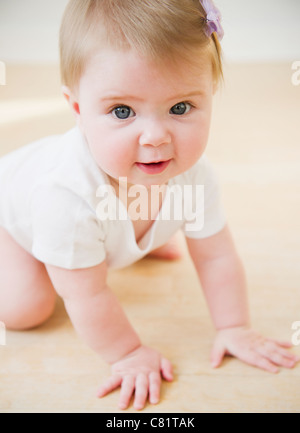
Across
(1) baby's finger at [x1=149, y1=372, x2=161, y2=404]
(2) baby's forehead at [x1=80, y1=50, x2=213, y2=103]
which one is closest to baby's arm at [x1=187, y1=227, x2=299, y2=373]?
(1) baby's finger at [x1=149, y1=372, x2=161, y2=404]

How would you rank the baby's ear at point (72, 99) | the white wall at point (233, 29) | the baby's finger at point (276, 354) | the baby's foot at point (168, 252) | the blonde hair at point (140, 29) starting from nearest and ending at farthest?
the blonde hair at point (140, 29), the baby's ear at point (72, 99), the baby's finger at point (276, 354), the baby's foot at point (168, 252), the white wall at point (233, 29)

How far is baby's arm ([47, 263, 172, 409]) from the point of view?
0.76 m

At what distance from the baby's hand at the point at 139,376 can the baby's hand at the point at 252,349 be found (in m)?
0.08

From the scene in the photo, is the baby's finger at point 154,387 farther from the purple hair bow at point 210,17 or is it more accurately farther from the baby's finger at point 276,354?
the purple hair bow at point 210,17

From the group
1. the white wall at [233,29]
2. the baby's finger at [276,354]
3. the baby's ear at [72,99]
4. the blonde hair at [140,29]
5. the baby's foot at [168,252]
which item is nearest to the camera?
the blonde hair at [140,29]

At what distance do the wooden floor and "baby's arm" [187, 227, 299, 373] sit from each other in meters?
0.03

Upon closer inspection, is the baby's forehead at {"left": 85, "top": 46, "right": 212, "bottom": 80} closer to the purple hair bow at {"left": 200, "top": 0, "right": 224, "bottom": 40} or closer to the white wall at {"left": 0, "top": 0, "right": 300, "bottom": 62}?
the purple hair bow at {"left": 200, "top": 0, "right": 224, "bottom": 40}

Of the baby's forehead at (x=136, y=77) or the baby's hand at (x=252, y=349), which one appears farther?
the baby's hand at (x=252, y=349)

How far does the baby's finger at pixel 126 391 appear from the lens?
746mm

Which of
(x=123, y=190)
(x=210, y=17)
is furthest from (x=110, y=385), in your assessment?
(x=210, y=17)

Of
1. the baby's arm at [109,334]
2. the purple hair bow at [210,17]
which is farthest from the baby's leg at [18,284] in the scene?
the purple hair bow at [210,17]

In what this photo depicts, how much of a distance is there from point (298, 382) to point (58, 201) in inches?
16.7

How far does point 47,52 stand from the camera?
2.15 metres

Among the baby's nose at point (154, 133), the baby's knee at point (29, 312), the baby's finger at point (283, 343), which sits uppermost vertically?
the baby's nose at point (154, 133)
